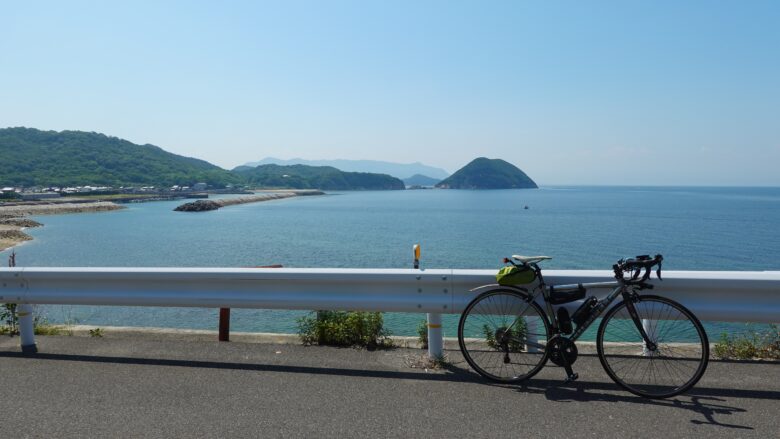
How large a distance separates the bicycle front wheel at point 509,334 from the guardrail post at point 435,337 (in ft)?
1.06

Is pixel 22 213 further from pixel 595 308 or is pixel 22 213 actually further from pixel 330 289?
pixel 595 308

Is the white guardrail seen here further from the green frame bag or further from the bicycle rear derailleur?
the bicycle rear derailleur

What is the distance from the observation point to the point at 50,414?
3.93 meters

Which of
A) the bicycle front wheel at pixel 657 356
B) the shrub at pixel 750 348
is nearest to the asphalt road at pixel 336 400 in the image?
the bicycle front wheel at pixel 657 356

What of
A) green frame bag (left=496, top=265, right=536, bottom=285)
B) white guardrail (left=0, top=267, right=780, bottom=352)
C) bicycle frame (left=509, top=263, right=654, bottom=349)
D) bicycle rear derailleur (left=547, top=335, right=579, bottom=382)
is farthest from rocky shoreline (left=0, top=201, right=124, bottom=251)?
bicycle rear derailleur (left=547, top=335, right=579, bottom=382)

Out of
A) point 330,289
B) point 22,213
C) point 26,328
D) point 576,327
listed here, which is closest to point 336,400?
point 330,289

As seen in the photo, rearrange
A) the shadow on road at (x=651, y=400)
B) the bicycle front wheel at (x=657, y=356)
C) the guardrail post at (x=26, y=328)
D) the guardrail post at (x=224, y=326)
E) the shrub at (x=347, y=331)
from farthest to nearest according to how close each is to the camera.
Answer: the guardrail post at (x=224, y=326), the shrub at (x=347, y=331), the guardrail post at (x=26, y=328), the bicycle front wheel at (x=657, y=356), the shadow on road at (x=651, y=400)

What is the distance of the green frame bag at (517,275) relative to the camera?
4.75 metres

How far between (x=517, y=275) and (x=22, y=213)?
119 meters

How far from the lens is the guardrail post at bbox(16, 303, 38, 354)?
567cm

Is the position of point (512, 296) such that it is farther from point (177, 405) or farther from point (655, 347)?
point (177, 405)

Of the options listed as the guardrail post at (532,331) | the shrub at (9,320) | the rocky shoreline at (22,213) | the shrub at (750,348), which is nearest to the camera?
the guardrail post at (532,331)

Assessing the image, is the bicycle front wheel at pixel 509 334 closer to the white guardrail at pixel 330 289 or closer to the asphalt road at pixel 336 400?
the asphalt road at pixel 336 400

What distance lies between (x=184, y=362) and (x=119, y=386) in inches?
29.7
